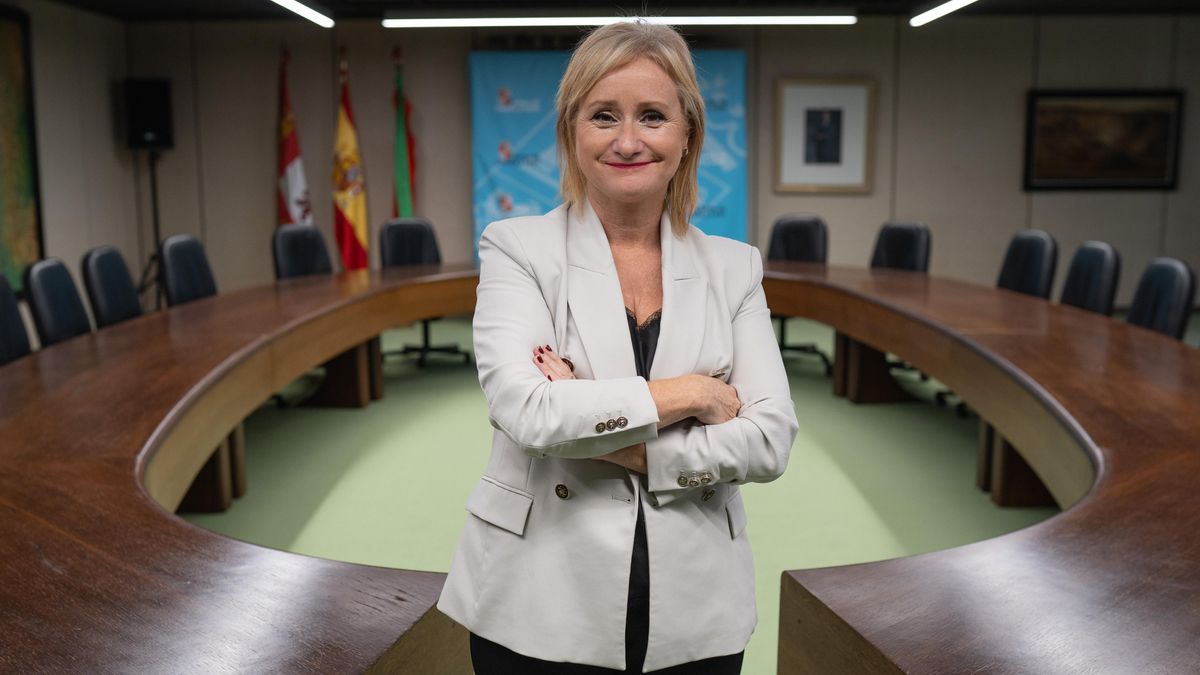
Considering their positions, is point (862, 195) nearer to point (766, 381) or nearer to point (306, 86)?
point (306, 86)

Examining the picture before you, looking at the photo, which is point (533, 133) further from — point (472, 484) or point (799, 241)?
point (472, 484)

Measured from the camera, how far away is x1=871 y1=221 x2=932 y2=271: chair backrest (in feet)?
20.9

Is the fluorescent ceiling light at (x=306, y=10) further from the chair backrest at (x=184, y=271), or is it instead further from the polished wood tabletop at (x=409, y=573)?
the polished wood tabletop at (x=409, y=573)

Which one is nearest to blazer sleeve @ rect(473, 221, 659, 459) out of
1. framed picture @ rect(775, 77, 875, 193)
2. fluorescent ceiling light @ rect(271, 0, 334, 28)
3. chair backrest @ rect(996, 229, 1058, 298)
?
chair backrest @ rect(996, 229, 1058, 298)

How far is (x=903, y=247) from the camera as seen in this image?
21.3ft

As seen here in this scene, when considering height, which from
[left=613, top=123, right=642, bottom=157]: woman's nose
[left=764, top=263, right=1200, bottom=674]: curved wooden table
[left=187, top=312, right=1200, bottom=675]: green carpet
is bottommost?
[left=187, top=312, right=1200, bottom=675]: green carpet

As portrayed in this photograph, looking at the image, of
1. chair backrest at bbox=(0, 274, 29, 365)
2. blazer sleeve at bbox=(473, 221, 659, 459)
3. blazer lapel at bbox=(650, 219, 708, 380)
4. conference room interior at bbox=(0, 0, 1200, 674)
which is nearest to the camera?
blazer sleeve at bbox=(473, 221, 659, 459)

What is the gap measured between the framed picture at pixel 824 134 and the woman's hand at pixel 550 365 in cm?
760

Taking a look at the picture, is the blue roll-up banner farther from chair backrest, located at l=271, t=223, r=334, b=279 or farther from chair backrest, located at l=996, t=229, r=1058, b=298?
chair backrest, located at l=996, t=229, r=1058, b=298

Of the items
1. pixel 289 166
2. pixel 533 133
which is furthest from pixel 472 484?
pixel 289 166

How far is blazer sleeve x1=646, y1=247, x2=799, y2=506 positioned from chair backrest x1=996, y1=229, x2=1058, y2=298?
14.0 ft

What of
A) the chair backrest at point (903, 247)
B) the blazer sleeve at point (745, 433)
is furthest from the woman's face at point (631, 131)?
the chair backrest at point (903, 247)

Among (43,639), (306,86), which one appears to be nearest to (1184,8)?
(306,86)

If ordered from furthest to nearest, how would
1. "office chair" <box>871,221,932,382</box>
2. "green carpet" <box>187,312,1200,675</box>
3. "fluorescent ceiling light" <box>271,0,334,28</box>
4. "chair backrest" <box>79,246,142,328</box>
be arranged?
1. "office chair" <box>871,221,932,382</box>
2. "fluorescent ceiling light" <box>271,0,334,28</box>
3. "chair backrest" <box>79,246,142,328</box>
4. "green carpet" <box>187,312,1200,675</box>
